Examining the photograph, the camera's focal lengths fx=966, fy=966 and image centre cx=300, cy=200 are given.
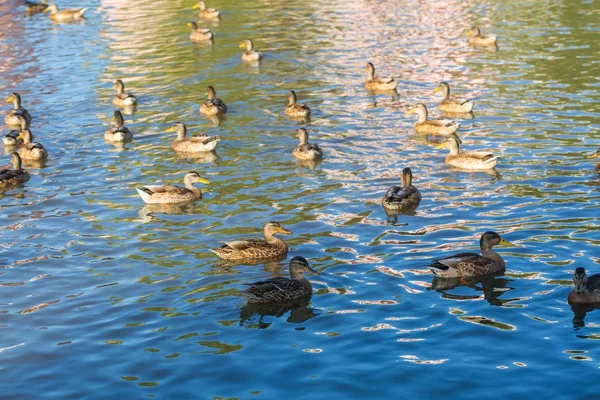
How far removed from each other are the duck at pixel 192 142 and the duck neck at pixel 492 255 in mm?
10792

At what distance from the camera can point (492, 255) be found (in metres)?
17.2

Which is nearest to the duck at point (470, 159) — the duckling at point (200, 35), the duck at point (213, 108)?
the duck at point (213, 108)

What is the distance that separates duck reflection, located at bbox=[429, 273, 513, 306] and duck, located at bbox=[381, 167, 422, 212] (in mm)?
3701

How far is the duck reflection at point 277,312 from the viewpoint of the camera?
51.1 feet

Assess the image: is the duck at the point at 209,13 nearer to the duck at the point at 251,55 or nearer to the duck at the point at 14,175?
the duck at the point at 251,55

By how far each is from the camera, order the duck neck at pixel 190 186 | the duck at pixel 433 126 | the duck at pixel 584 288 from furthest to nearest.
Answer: the duck at pixel 433 126
the duck neck at pixel 190 186
the duck at pixel 584 288

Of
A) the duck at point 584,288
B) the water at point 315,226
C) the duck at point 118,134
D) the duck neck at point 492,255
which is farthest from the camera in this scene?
the duck at point 118,134

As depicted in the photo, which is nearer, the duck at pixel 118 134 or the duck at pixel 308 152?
the duck at pixel 308 152

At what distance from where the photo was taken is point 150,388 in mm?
13570

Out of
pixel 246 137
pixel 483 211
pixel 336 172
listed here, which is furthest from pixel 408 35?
pixel 483 211

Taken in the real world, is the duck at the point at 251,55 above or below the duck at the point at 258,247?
above

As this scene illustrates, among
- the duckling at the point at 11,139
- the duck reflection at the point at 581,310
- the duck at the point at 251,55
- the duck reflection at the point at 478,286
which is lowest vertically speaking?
the duckling at the point at 11,139

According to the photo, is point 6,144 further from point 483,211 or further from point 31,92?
point 483,211

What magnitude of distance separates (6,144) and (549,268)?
1802 centimetres
